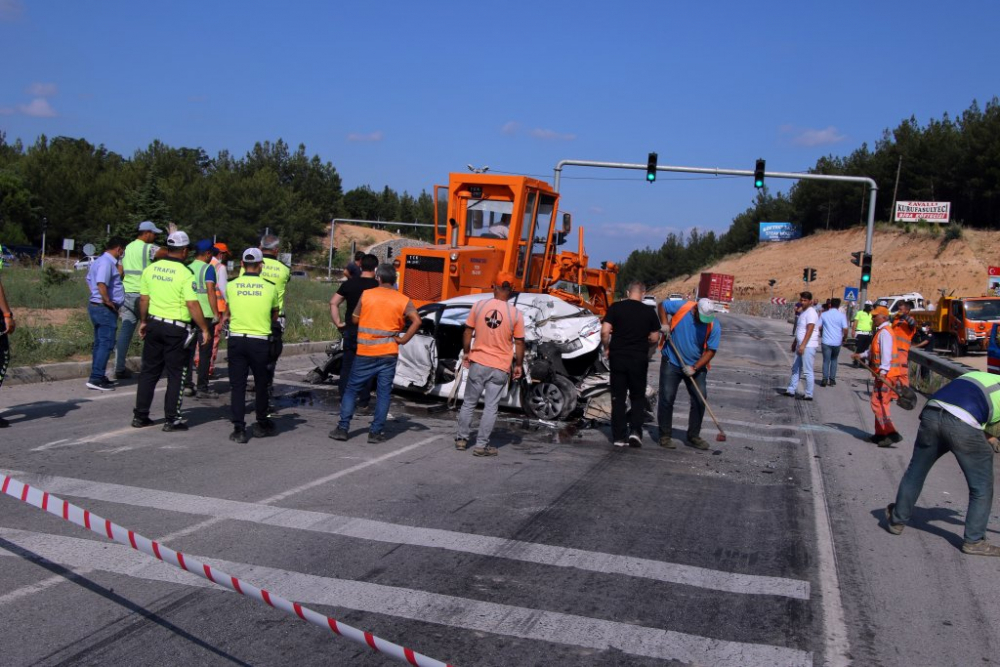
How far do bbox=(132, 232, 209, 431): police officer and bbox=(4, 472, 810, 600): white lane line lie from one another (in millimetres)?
2188

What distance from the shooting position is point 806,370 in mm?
15359

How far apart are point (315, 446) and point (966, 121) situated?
83.1 m

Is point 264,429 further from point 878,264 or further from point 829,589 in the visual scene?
point 878,264

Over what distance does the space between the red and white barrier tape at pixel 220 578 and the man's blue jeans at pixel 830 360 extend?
15503 millimetres

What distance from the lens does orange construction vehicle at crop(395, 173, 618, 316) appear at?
14266 millimetres

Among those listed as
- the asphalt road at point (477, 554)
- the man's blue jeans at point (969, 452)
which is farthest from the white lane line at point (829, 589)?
the man's blue jeans at point (969, 452)

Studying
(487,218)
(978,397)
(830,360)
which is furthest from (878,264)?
(978,397)

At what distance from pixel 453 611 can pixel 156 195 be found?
63.1 metres

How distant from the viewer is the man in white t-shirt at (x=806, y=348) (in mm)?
15250

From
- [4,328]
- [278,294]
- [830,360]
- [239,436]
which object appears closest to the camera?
[4,328]

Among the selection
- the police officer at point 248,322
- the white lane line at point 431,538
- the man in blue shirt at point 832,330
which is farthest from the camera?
the man in blue shirt at point 832,330

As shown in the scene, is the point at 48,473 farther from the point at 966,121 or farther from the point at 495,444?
the point at 966,121

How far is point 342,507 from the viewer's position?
6379mm

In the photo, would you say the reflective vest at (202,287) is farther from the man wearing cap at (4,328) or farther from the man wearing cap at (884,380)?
the man wearing cap at (884,380)
